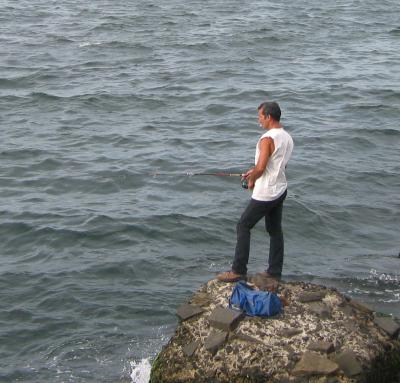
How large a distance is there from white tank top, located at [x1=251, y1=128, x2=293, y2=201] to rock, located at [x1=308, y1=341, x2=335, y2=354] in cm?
199

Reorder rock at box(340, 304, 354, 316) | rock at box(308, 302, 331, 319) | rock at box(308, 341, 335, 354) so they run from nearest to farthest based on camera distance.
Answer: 1. rock at box(308, 341, 335, 354)
2. rock at box(308, 302, 331, 319)
3. rock at box(340, 304, 354, 316)

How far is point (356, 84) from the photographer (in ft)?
76.9

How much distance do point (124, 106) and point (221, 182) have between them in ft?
20.1

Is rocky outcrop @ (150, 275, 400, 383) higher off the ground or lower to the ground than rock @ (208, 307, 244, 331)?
lower

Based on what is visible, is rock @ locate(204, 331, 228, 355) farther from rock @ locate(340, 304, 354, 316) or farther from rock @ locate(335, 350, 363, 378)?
rock @ locate(340, 304, 354, 316)

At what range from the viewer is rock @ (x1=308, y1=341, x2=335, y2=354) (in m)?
7.43

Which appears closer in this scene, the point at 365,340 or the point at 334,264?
the point at 365,340

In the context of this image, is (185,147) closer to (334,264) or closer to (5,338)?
(334,264)

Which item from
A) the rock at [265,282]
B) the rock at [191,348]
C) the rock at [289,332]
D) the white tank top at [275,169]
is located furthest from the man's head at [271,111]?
→ the rock at [191,348]

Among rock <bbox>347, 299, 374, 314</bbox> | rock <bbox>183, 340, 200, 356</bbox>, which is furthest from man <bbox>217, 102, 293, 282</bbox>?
rock <bbox>183, 340, 200, 356</bbox>

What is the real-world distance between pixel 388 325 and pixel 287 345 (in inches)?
46.3

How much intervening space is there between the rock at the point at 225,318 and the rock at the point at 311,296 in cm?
81

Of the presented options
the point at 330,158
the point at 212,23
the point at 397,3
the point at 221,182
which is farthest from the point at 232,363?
the point at 397,3

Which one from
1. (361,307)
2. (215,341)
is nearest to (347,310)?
(361,307)
